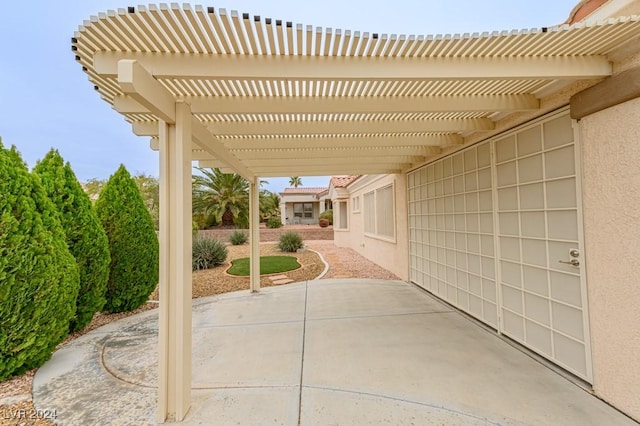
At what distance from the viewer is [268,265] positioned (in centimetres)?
1197

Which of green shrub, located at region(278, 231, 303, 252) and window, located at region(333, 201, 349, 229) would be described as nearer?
green shrub, located at region(278, 231, 303, 252)

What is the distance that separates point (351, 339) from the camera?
185 inches

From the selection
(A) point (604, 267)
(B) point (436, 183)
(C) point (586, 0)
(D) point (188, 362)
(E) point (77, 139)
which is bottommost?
(D) point (188, 362)

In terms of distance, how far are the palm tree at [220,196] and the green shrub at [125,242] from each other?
1799 centimetres

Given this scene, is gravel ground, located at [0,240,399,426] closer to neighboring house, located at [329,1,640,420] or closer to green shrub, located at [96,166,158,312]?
green shrub, located at [96,166,158,312]

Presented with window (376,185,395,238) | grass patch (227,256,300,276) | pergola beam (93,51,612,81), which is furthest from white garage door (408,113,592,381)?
grass patch (227,256,300,276)

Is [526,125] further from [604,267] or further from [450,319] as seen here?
[450,319]

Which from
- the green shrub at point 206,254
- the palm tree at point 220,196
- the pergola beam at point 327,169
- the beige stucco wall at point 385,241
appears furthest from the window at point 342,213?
the pergola beam at point 327,169

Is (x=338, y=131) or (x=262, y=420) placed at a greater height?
Result: (x=338, y=131)

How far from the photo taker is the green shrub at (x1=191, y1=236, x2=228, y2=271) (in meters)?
11.3

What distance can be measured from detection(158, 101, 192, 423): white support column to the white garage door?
4383 mm

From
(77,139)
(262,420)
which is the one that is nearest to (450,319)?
(262,420)

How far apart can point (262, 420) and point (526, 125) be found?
4973mm

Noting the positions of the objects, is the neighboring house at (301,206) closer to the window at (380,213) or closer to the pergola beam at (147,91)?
the window at (380,213)
